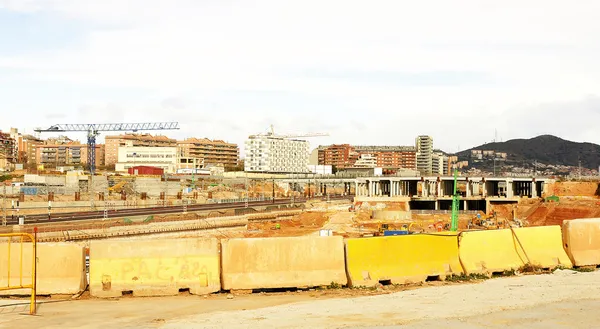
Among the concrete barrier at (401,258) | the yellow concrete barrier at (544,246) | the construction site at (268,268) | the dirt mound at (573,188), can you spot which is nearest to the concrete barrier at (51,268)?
the construction site at (268,268)

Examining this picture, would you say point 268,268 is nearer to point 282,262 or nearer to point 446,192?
point 282,262

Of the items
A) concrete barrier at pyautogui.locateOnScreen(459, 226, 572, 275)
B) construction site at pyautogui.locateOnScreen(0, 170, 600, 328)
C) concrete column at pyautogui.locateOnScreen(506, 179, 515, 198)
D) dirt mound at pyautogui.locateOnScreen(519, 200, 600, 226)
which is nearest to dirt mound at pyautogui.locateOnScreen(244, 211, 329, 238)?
dirt mound at pyautogui.locateOnScreen(519, 200, 600, 226)

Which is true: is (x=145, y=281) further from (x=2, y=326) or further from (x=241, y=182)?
(x=241, y=182)

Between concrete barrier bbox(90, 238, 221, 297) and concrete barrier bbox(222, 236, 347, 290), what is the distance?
54 cm

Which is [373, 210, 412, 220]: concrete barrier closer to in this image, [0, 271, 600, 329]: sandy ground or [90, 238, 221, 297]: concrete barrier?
[0, 271, 600, 329]: sandy ground

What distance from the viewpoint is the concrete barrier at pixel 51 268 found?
19797mm

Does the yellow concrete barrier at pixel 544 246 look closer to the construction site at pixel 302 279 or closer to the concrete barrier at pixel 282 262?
the construction site at pixel 302 279

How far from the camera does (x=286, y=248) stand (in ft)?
68.4

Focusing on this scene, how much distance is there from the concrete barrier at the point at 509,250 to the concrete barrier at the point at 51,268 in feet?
44.7

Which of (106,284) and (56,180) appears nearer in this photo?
(106,284)

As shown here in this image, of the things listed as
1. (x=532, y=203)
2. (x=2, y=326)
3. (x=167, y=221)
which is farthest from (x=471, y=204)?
(x=2, y=326)

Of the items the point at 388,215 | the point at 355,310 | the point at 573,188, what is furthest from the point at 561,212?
the point at 355,310

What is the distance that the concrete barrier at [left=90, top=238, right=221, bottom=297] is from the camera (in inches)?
789

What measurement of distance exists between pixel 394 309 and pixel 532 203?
10116 centimetres
